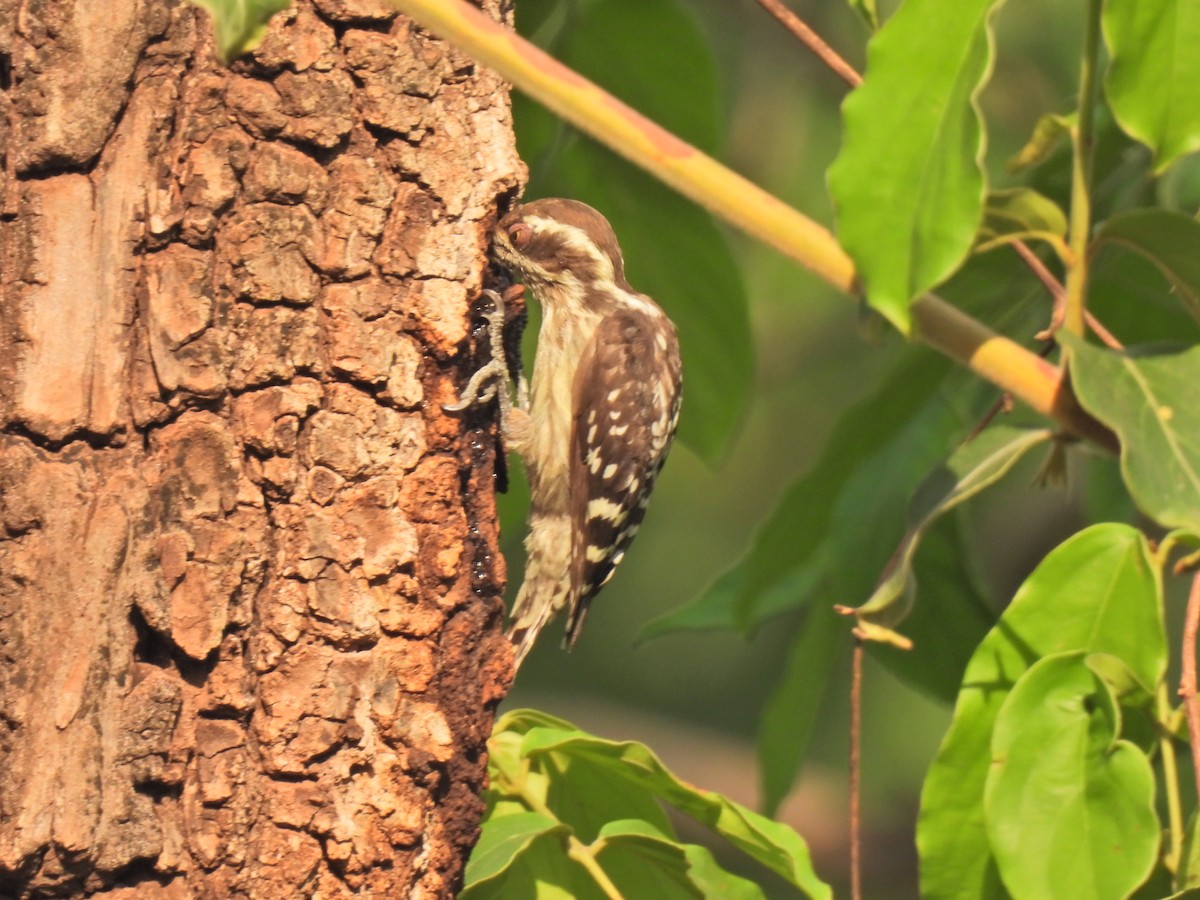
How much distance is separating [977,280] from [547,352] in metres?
1.29

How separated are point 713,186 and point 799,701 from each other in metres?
1.67

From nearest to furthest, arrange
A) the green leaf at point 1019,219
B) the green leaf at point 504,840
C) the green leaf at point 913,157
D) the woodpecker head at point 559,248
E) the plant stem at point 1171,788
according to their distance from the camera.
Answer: the green leaf at point 913,157 → the green leaf at point 504,840 → the plant stem at point 1171,788 → the green leaf at point 1019,219 → the woodpecker head at point 559,248

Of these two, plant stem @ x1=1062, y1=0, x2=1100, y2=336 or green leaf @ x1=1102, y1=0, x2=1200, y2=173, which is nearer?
green leaf @ x1=1102, y1=0, x2=1200, y2=173

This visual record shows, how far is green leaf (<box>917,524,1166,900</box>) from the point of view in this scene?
7.81 ft

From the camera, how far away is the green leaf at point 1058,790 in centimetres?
225

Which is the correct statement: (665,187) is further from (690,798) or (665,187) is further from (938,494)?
(690,798)

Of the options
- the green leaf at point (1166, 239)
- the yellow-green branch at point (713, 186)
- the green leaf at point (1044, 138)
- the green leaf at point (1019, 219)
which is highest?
the green leaf at point (1044, 138)

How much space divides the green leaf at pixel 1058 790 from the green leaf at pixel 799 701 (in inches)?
41.5

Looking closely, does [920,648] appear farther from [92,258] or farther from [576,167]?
[92,258]

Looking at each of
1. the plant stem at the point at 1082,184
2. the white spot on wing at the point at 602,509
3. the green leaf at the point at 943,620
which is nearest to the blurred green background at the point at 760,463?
the green leaf at the point at 943,620

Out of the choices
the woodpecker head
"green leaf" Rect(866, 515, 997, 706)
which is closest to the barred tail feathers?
the woodpecker head

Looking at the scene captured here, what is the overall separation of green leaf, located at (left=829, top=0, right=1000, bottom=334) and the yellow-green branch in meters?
0.06

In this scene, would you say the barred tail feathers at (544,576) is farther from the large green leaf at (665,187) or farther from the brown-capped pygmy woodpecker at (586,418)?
the large green leaf at (665,187)

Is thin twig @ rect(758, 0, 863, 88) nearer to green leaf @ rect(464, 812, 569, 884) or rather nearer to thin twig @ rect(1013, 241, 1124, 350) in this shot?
thin twig @ rect(1013, 241, 1124, 350)
